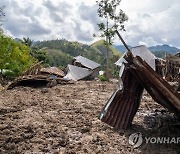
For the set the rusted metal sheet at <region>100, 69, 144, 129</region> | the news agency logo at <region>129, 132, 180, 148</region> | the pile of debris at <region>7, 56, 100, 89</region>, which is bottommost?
the news agency logo at <region>129, 132, 180, 148</region>

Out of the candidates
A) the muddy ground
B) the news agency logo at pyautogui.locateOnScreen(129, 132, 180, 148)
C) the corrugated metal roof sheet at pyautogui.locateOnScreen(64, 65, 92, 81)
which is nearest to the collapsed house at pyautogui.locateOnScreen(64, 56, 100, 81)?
the corrugated metal roof sheet at pyautogui.locateOnScreen(64, 65, 92, 81)

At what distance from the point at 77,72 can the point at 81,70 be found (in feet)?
2.04

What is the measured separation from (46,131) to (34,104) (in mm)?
3478

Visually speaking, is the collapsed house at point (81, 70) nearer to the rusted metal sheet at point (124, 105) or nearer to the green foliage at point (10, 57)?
the green foliage at point (10, 57)

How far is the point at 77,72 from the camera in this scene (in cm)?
2306

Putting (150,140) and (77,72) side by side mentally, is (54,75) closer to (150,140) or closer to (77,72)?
(77,72)

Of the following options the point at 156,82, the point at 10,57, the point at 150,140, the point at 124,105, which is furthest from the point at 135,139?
the point at 10,57

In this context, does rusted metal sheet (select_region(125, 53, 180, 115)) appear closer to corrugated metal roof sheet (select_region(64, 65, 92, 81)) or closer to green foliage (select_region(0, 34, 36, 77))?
corrugated metal roof sheet (select_region(64, 65, 92, 81))

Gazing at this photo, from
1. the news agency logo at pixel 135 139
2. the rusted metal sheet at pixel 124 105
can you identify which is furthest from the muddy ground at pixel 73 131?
the rusted metal sheet at pixel 124 105

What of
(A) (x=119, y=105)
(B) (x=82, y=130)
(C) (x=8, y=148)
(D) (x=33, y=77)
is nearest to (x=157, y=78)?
(A) (x=119, y=105)

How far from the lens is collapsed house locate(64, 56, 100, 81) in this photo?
72.9 feet

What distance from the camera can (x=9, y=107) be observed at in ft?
29.2

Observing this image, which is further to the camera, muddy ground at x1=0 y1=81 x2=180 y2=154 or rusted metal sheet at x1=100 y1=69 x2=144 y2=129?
rusted metal sheet at x1=100 y1=69 x2=144 y2=129

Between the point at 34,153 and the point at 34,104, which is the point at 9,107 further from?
the point at 34,153
